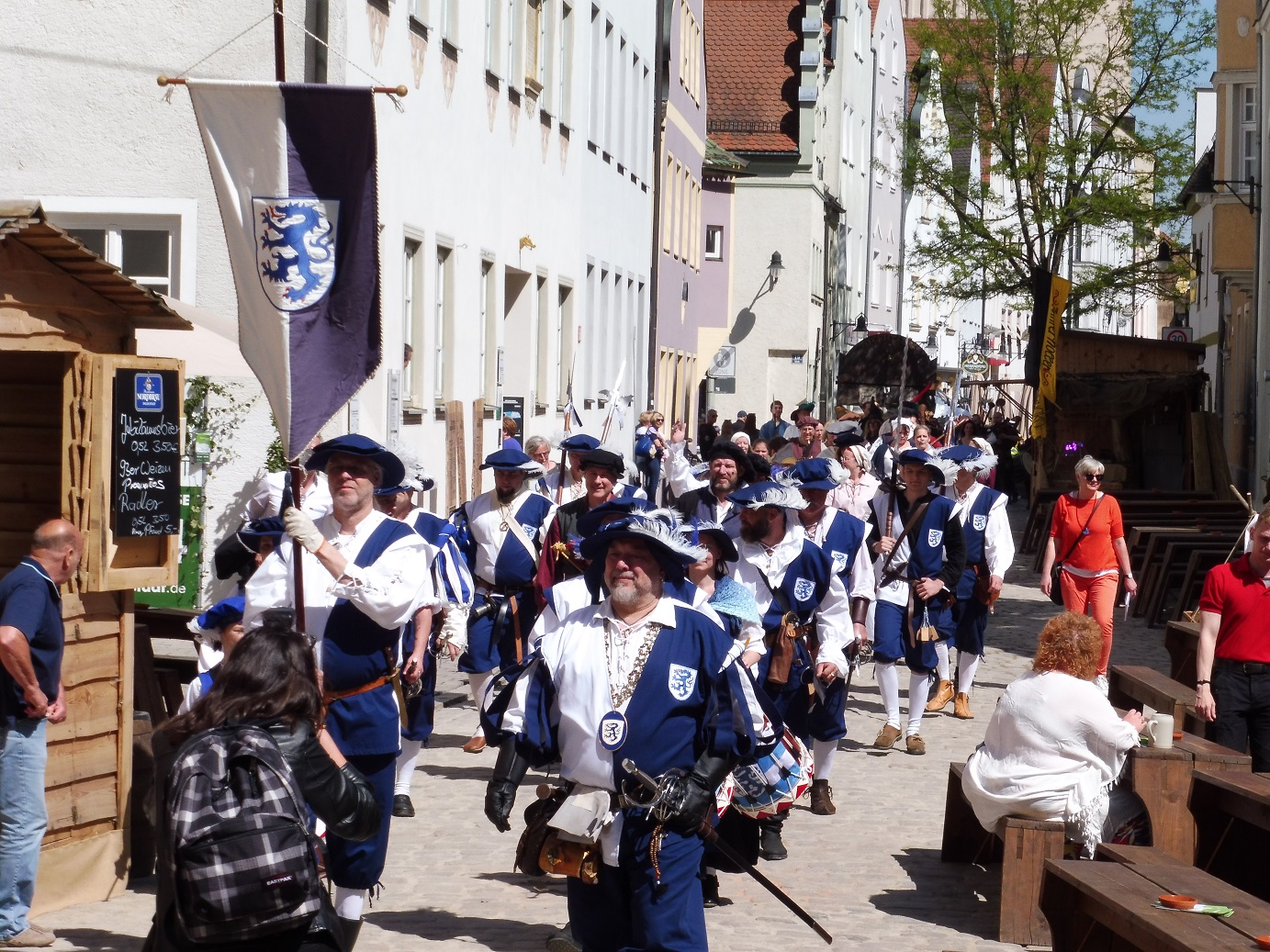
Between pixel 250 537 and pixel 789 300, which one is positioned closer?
pixel 250 537

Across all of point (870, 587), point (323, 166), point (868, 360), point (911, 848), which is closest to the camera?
point (323, 166)

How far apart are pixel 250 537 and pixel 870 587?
351 cm

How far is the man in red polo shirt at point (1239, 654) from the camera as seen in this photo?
988cm

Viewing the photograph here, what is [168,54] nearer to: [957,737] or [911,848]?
[957,737]

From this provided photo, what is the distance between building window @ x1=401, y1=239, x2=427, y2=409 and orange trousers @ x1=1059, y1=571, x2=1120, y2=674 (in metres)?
7.06

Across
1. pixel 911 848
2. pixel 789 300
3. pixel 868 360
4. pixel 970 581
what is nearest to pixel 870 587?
pixel 911 848

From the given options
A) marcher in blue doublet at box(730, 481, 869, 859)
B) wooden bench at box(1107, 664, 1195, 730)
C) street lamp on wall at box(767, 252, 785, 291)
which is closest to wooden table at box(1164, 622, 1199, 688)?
wooden bench at box(1107, 664, 1195, 730)

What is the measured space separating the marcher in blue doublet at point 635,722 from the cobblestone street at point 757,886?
5.92 feet

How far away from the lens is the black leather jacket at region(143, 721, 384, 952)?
15.8ft

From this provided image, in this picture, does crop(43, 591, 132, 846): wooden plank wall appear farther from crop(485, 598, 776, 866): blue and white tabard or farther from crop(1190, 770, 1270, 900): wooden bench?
crop(1190, 770, 1270, 900): wooden bench

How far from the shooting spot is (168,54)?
653 inches

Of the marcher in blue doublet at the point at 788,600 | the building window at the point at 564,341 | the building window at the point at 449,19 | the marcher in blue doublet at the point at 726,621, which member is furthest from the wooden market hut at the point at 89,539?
the building window at the point at 564,341

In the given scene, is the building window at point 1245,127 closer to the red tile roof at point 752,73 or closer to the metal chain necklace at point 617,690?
the red tile roof at point 752,73

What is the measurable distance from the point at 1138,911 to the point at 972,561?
294 inches
